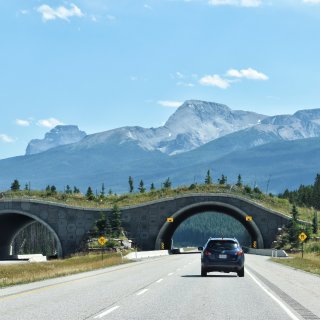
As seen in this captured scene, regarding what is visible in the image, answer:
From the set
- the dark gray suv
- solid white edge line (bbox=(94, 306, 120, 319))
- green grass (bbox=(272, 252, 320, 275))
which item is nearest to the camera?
solid white edge line (bbox=(94, 306, 120, 319))

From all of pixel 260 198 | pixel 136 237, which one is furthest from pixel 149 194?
pixel 260 198

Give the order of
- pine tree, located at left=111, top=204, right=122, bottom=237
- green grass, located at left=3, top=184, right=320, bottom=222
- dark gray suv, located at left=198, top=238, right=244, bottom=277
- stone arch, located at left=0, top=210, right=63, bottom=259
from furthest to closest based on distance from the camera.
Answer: green grass, located at left=3, top=184, right=320, bottom=222, stone arch, located at left=0, top=210, right=63, bottom=259, pine tree, located at left=111, top=204, right=122, bottom=237, dark gray suv, located at left=198, top=238, right=244, bottom=277

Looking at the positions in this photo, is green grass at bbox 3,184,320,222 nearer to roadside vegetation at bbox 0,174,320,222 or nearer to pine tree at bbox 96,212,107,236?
roadside vegetation at bbox 0,174,320,222

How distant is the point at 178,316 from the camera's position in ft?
42.4

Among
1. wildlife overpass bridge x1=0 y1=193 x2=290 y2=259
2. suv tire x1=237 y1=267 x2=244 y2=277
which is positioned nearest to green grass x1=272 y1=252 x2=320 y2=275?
suv tire x1=237 y1=267 x2=244 y2=277

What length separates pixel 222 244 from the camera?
27.8 metres

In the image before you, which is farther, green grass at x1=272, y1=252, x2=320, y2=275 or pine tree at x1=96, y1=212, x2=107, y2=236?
pine tree at x1=96, y1=212, x2=107, y2=236

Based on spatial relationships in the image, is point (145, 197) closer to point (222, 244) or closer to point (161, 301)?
point (222, 244)

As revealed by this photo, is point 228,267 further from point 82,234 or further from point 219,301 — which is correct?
point 82,234

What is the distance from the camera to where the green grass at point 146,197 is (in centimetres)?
8350

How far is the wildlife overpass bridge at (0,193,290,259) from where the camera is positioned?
8094 centimetres

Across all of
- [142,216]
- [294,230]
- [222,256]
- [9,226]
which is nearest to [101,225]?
[142,216]

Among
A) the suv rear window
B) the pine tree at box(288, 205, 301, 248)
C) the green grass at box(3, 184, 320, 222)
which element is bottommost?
the suv rear window

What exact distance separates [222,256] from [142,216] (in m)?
55.4
